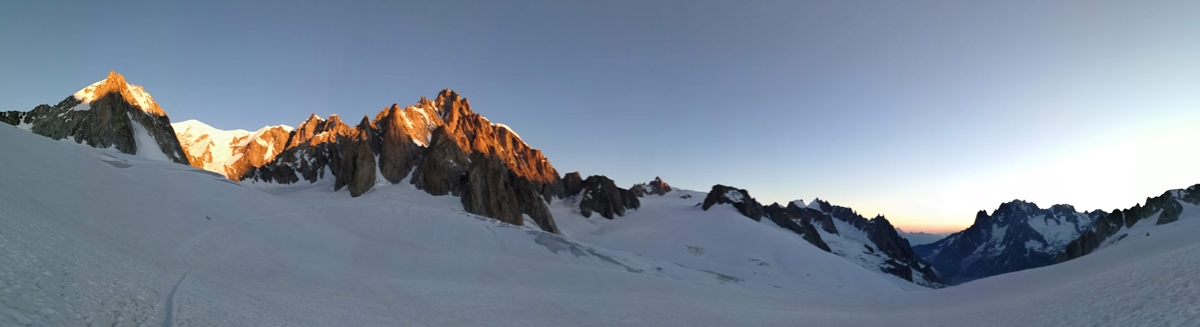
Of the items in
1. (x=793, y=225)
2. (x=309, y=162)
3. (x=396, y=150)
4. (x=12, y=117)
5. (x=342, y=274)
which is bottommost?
(x=342, y=274)

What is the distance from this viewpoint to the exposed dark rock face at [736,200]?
132875 millimetres

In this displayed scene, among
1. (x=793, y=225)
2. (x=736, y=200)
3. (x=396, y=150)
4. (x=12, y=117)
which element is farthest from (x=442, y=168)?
(x=793, y=225)

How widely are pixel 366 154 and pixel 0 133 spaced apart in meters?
94.4

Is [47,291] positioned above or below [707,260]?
above

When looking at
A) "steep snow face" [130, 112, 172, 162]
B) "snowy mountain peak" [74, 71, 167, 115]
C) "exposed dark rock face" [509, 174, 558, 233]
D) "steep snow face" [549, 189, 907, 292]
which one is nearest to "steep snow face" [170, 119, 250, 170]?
"snowy mountain peak" [74, 71, 167, 115]

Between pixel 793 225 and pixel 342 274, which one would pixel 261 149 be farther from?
pixel 793 225

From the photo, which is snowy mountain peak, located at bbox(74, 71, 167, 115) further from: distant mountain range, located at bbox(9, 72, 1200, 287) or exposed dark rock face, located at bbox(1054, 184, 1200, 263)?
exposed dark rock face, located at bbox(1054, 184, 1200, 263)

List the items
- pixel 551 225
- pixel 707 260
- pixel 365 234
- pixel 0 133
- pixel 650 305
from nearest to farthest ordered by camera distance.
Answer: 1. pixel 0 133
2. pixel 650 305
3. pixel 365 234
4. pixel 707 260
5. pixel 551 225

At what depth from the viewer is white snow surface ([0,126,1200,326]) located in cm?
1041

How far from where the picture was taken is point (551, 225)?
99.8 m

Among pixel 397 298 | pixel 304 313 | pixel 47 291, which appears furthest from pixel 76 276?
pixel 397 298

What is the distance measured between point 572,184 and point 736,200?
58.9 metres

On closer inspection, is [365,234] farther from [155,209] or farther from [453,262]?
[155,209]

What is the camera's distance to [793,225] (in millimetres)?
134875
